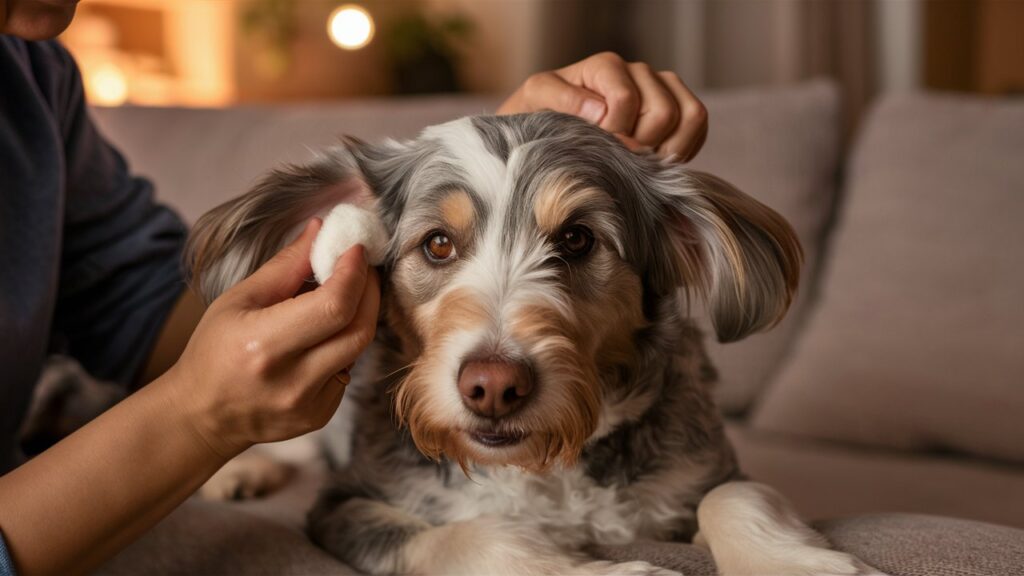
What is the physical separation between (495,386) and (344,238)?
0.28 meters

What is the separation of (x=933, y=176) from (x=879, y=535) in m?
1.54

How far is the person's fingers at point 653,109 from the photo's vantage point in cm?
149

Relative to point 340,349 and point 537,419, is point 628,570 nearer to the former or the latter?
point 537,419

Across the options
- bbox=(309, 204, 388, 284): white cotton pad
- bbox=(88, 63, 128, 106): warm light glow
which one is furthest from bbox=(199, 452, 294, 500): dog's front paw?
bbox=(88, 63, 128, 106): warm light glow

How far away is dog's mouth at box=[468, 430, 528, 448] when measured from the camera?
118 centimetres

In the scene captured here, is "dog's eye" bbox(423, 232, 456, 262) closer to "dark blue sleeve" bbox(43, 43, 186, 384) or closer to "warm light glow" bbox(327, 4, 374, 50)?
"dark blue sleeve" bbox(43, 43, 186, 384)

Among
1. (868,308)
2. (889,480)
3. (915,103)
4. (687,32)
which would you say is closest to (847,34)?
(687,32)

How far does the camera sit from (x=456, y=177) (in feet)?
4.47

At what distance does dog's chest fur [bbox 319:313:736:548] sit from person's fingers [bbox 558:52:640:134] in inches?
13.3

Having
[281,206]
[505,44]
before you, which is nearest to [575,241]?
[281,206]

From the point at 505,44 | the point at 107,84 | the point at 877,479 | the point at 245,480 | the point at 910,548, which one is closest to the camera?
the point at 910,548

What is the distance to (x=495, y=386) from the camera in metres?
1.12

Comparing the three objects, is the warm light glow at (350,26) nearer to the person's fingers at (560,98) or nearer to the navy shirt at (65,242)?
the navy shirt at (65,242)

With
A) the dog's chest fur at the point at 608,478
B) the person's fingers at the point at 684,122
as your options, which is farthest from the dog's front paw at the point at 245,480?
the person's fingers at the point at 684,122
